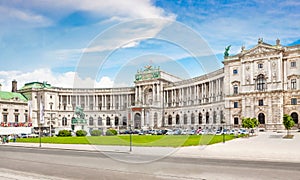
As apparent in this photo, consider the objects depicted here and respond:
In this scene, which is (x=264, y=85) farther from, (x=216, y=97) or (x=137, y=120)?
(x=137, y=120)

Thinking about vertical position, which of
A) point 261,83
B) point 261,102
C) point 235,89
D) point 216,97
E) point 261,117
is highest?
point 261,83

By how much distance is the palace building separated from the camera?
250 ft

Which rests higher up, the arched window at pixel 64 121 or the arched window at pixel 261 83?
the arched window at pixel 261 83

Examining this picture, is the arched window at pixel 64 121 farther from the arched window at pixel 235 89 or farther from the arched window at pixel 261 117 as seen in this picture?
the arched window at pixel 261 117

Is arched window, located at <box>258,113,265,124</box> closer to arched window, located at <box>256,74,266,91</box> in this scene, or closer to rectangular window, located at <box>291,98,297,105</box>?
arched window, located at <box>256,74,266,91</box>

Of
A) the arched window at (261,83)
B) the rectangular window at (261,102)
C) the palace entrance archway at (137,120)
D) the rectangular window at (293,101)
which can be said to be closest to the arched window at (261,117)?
the rectangular window at (261,102)

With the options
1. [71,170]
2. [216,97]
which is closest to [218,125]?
[216,97]

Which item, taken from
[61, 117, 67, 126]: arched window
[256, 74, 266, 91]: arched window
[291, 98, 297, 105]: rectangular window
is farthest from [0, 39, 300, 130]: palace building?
[61, 117, 67, 126]: arched window

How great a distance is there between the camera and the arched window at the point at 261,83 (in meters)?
80.1

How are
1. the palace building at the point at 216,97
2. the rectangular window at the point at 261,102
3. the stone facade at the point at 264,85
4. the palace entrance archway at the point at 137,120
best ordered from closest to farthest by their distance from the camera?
the stone facade at the point at 264,85
the palace building at the point at 216,97
the rectangular window at the point at 261,102
the palace entrance archway at the point at 137,120

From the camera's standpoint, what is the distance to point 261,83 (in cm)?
8062

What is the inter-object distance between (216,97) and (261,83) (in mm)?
18309

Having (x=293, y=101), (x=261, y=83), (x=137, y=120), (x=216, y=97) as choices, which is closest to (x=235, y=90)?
(x=261, y=83)

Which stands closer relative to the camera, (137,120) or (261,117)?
(261,117)
